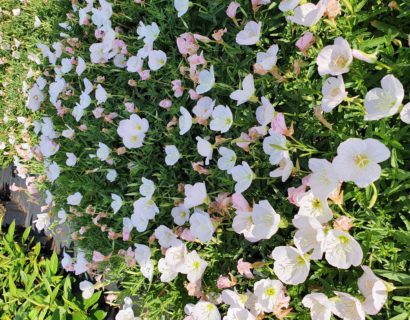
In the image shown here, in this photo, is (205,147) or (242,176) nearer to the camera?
(242,176)

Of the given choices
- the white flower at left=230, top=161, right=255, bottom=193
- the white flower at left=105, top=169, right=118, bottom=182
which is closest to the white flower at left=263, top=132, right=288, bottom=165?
the white flower at left=230, top=161, right=255, bottom=193

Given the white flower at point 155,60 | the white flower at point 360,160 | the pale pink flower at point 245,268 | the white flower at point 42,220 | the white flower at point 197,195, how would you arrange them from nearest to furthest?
the white flower at point 360,160 → the pale pink flower at point 245,268 → the white flower at point 197,195 → the white flower at point 155,60 → the white flower at point 42,220

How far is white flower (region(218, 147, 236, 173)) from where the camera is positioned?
5.94 feet

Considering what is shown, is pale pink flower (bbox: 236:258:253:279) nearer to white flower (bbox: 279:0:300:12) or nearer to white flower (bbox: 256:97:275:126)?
white flower (bbox: 256:97:275:126)

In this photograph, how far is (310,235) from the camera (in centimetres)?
132

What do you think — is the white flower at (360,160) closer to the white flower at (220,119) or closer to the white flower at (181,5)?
the white flower at (220,119)

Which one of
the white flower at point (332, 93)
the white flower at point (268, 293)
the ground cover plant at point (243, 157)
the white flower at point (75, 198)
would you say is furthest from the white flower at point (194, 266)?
the white flower at point (75, 198)

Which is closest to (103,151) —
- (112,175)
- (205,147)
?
(112,175)

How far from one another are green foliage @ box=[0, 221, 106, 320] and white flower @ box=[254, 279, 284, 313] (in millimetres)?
1368

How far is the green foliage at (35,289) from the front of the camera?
266 cm

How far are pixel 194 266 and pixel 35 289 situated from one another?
166cm

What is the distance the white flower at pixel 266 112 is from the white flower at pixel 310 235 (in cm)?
42

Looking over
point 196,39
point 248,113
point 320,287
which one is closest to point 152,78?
point 196,39

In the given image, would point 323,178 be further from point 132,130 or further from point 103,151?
point 103,151
